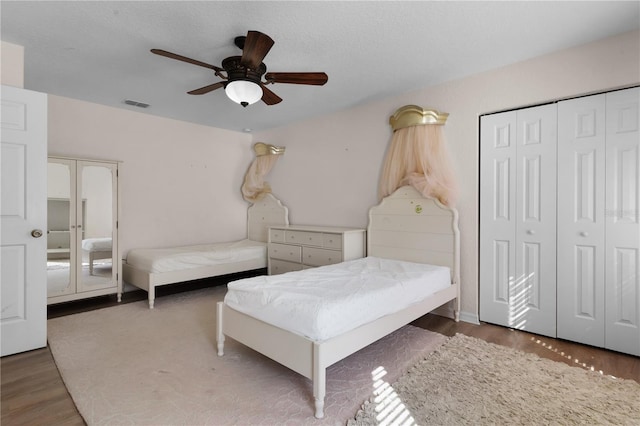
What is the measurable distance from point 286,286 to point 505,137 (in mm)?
2730

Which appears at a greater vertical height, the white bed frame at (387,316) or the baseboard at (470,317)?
the white bed frame at (387,316)

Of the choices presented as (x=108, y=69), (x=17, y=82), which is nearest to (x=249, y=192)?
(x=108, y=69)

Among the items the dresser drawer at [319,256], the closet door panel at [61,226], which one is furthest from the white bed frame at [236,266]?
the dresser drawer at [319,256]

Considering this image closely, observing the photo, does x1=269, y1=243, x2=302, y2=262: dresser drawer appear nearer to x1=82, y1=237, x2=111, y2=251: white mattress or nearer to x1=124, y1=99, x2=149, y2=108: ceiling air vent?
x1=82, y1=237, x2=111, y2=251: white mattress

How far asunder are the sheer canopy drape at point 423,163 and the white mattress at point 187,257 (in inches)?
97.0

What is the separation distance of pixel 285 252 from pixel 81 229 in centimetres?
265

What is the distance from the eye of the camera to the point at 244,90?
8.53 feet

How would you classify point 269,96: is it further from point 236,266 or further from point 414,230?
Answer: point 236,266

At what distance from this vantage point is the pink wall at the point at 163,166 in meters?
4.30

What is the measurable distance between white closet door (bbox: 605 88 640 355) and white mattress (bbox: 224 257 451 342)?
1361 millimetres

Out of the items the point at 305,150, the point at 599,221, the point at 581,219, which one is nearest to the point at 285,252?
the point at 305,150

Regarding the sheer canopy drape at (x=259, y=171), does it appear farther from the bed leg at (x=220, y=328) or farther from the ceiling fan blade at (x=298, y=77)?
the bed leg at (x=220, y=328)

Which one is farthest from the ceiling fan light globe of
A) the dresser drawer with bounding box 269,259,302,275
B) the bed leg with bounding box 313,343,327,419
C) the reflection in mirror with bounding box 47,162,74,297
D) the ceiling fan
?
the reflection in mirror with bounding box 47,162,74,297

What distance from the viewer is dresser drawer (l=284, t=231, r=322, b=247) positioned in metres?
4.31
